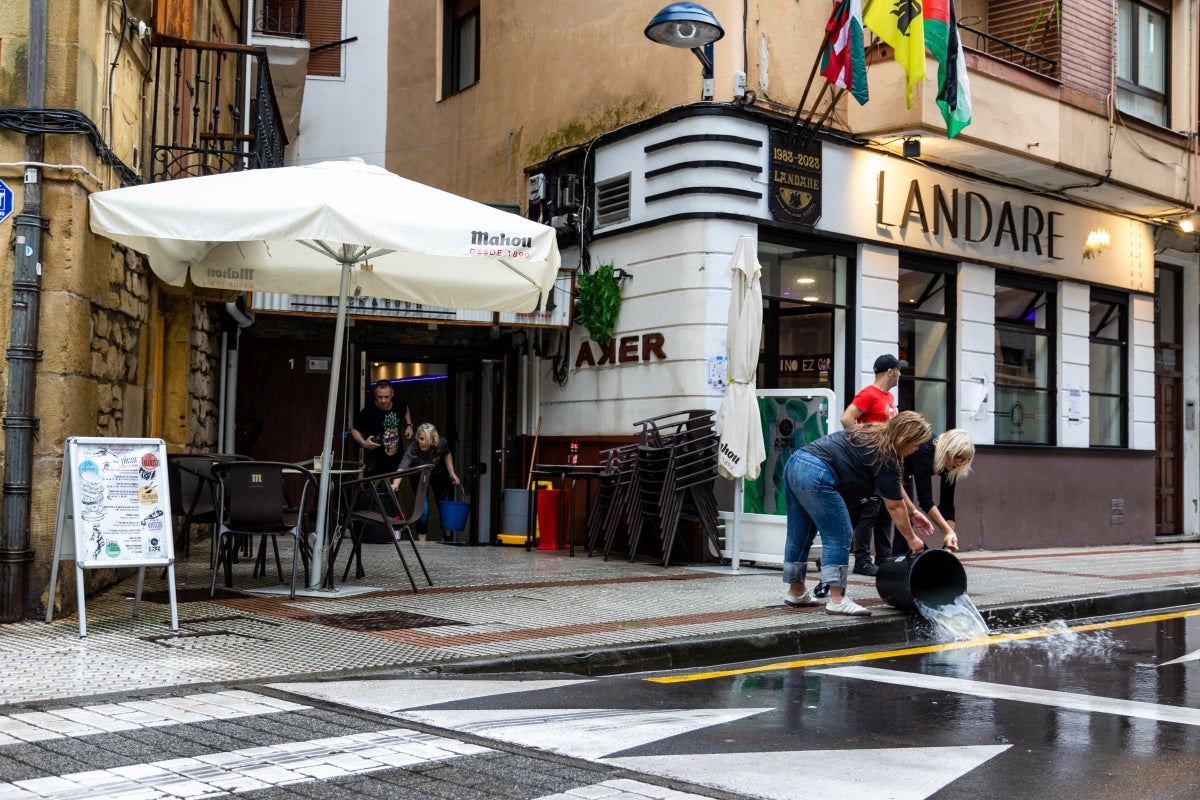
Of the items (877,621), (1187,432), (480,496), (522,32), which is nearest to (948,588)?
(877,621)

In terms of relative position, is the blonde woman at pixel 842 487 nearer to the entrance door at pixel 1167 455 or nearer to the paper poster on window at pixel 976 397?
the paper poster on window at pixel 976 397

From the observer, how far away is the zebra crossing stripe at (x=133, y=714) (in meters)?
5.04

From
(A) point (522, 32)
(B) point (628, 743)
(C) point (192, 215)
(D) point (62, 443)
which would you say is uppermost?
(A) point (522, 32)

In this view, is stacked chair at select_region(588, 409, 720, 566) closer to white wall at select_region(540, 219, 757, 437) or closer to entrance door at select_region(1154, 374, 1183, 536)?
white wall at select_region(540, 219, 757, 437)

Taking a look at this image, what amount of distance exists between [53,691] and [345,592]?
3.66 meters

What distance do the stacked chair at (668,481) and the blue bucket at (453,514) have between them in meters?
2.58

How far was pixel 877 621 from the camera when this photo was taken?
28.5ft

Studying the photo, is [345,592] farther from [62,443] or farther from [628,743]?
[628,743]

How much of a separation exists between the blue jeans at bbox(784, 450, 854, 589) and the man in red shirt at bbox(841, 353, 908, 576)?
1578 mm

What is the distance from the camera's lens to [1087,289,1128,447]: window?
17.5 m

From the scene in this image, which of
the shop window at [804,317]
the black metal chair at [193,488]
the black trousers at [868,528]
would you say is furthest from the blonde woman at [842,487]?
the shop window at [804,317]

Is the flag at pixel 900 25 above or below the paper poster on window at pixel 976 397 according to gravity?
above

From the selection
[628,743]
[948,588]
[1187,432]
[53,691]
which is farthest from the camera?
[1187,432]

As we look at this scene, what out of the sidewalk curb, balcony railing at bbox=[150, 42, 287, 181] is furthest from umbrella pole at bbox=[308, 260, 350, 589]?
the sidewalk curb
